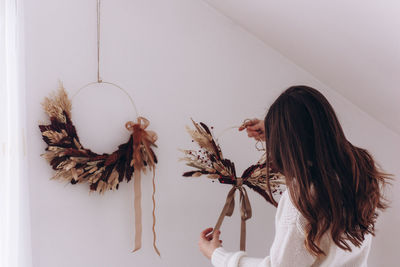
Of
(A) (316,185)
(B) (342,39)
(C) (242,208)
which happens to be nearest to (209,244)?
(C) (242,208)

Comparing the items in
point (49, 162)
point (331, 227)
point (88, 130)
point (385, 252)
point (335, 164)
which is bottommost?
point (385, 252)

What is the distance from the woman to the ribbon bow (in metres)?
0.65

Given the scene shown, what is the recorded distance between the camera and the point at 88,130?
1.54m

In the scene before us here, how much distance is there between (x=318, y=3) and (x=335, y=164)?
2.28 ft

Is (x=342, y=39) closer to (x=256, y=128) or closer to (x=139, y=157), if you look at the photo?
(x=256, y=128)

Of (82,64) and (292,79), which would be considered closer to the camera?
(82,64)

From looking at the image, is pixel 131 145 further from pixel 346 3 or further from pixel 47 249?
A: pixel 346 3

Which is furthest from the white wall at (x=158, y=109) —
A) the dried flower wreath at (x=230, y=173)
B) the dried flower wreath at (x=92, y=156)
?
the dried flower wreath at (x=230, y=173)

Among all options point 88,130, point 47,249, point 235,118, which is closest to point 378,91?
point 235,118

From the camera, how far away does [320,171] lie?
979 mm

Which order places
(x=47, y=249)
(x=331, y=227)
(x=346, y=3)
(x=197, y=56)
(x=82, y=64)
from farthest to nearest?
(x=197, y=56), (x=82, y=64), (x=47, y=249), (x=346, y=3), (x=331, y=227)

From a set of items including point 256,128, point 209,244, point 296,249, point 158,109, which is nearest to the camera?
point 296,249

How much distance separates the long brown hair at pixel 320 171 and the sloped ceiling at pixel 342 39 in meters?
0.49

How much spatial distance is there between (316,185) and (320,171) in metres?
0.04
